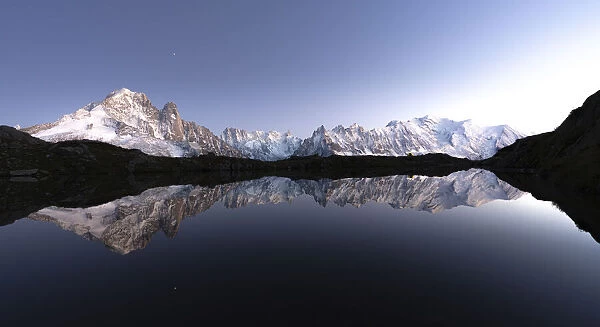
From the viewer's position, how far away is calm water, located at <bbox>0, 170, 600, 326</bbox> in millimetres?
14109

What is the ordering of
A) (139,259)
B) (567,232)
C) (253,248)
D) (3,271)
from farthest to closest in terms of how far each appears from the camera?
(567,232), (253,248), (139,259), (3,271)

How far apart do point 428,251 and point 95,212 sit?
51.5 metres

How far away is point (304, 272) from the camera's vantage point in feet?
65.0

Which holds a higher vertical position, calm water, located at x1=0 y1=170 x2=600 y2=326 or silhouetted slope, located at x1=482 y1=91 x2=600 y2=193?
silhouetted slope, located at x1=482 y1=91 x2=600 y2=193

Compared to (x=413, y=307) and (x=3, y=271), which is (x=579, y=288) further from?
(x=3, y=271)

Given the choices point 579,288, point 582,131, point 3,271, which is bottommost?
point 3,271

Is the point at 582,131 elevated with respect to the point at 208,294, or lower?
elevated

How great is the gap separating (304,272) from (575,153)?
405 feet

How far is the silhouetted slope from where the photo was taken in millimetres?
69575

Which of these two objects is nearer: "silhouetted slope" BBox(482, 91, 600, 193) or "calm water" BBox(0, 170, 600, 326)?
"calm water" BBox(0, 170, 600, 326)

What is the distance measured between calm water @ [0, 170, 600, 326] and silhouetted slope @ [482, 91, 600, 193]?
159ft

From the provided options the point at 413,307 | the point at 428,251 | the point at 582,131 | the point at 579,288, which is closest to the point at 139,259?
the point at 413,307

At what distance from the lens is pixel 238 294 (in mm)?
16172

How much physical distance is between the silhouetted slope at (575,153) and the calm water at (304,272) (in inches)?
1903
